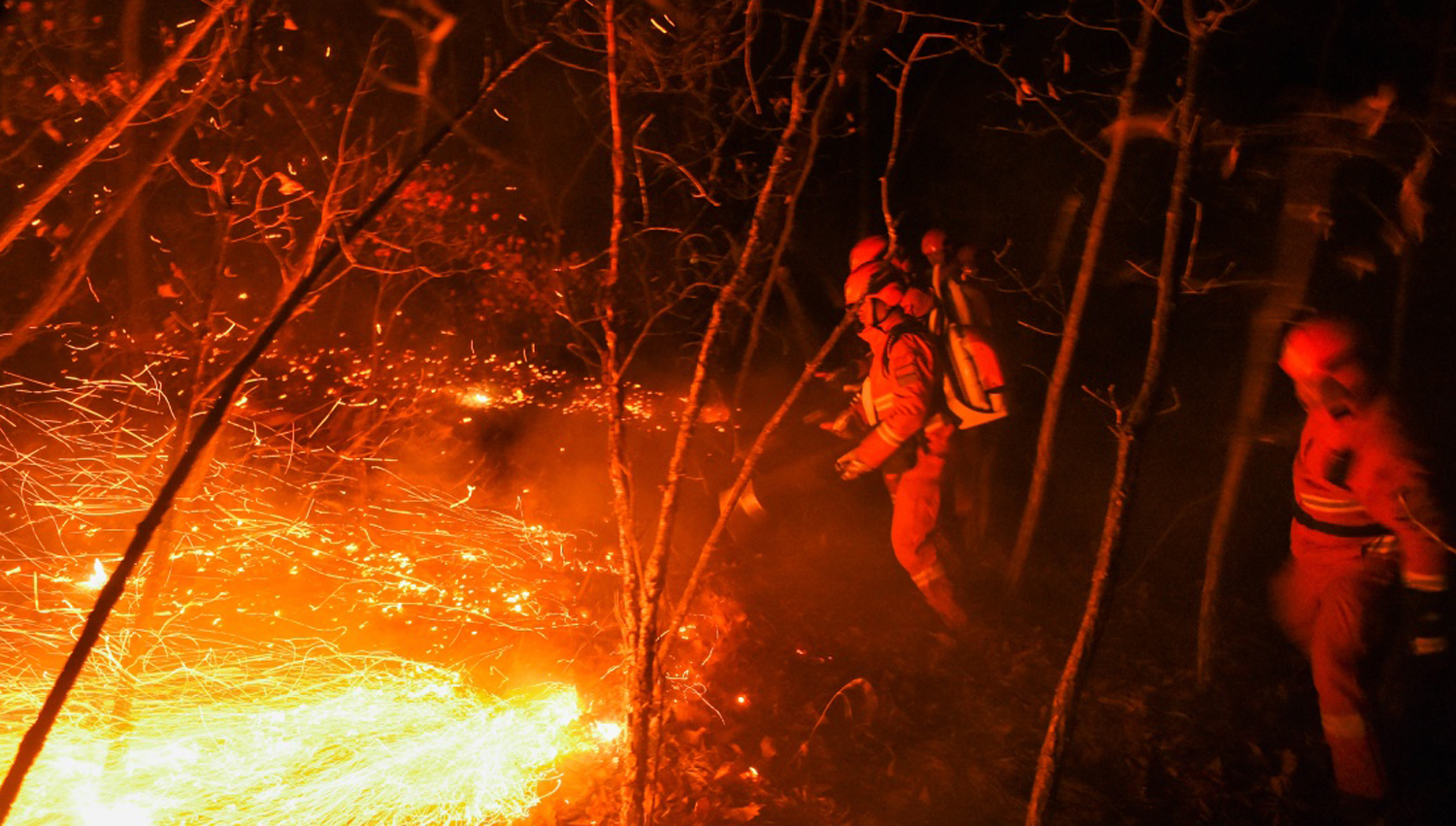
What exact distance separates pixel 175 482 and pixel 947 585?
4.94 meters

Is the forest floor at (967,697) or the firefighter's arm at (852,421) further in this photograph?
the firefighter's arm at (852,421)

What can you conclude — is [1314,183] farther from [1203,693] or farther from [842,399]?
[842,399]

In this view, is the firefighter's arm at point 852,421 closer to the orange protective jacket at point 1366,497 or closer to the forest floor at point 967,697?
the forest floor at point 967,697

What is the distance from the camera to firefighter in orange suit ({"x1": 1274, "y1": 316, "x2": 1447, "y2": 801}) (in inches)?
160

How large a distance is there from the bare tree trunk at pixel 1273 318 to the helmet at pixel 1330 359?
129 cm

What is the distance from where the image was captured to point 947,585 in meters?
6.08

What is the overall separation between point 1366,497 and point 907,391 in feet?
8.41

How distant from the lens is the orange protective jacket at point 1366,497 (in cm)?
398

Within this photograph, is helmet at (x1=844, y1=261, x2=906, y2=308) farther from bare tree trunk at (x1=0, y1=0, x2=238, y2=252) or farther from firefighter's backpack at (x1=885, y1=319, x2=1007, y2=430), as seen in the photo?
bare tree trunk at (x1=0, y1=0, x2=238, y2=252)

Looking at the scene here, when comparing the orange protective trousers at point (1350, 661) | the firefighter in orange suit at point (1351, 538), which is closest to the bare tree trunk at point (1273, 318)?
the firefighter in orange suit at point (1351, 538)

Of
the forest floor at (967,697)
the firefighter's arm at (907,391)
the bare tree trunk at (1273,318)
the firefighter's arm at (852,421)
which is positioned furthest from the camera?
the firefighter's arm at (852,421)

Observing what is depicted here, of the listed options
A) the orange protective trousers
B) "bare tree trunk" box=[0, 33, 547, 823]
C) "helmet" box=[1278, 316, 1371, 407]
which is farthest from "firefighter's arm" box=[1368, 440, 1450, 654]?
"bare tree trunk" box=[0, 33, 547, 823]

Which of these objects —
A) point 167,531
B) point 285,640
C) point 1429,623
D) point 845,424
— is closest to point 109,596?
point 167,531

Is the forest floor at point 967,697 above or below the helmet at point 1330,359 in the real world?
below
